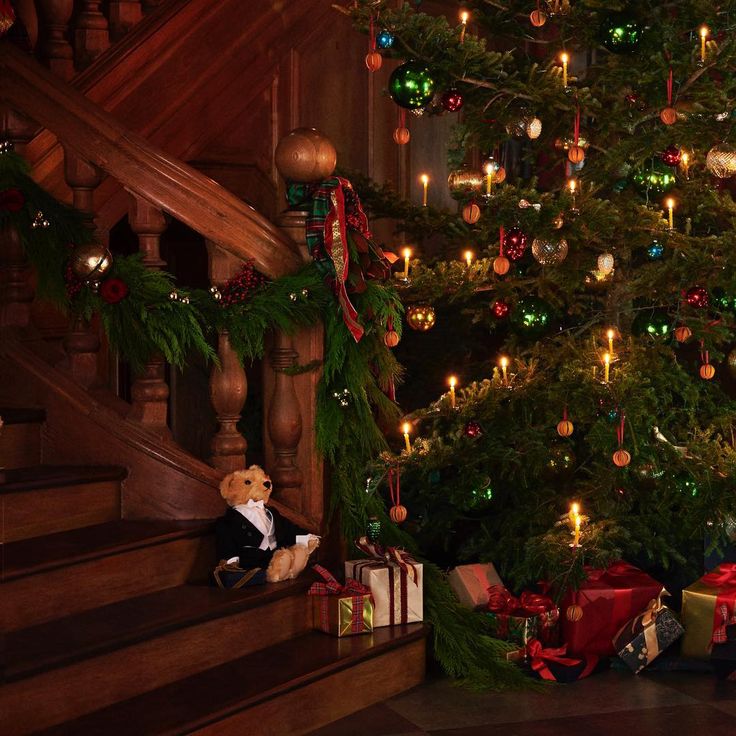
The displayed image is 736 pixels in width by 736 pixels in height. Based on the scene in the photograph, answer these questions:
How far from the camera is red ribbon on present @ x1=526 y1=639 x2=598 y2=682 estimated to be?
3.76 metres

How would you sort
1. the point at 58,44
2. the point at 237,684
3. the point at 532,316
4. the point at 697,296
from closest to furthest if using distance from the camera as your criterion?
the point at 237,684
the point at 697,296
the point at 532,316
the point at 58,44

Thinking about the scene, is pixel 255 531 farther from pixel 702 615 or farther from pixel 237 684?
pixel 702 615

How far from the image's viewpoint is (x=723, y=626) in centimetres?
388

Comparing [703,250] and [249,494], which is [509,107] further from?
[249,494]

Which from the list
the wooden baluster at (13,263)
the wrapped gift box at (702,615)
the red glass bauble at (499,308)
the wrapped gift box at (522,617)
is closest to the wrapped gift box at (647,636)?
the wrapped gift box at (702,615)

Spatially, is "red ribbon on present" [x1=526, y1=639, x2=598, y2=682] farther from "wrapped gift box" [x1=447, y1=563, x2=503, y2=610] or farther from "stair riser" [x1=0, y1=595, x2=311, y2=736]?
"stair riser" [x1=0, y1=595, x2=311, y2=736]

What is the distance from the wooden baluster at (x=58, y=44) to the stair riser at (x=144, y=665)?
7.20ft

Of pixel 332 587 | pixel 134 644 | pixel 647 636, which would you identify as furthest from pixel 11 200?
pixel 647 636

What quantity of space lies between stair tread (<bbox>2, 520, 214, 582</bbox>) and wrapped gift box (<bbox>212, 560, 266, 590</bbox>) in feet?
0.44

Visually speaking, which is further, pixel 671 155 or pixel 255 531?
pixel 671 155

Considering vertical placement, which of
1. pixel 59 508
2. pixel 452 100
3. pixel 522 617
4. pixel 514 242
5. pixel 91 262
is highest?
pixel 452 100

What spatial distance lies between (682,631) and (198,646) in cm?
164

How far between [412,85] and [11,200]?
126cm

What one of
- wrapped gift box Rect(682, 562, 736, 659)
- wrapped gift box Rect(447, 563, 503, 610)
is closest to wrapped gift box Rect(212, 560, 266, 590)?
wrapped gift box Rect(447, 563, 503, 610)
